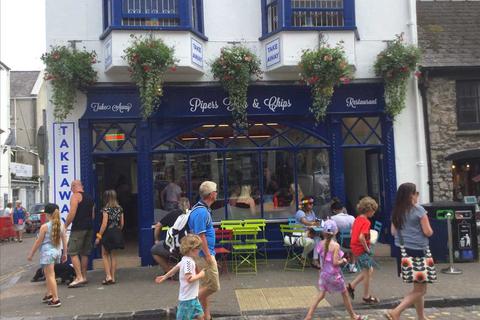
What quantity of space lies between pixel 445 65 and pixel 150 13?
6.35 metres

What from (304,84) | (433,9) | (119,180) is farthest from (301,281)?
(433,9)

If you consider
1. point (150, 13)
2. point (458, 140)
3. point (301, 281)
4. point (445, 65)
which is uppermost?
point (150, 13)

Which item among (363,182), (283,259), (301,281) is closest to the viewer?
(301,281)

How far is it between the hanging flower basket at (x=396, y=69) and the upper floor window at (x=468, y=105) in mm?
1558

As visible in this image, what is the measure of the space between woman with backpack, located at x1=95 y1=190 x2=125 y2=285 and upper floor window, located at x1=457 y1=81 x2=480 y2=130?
7626 millimetres

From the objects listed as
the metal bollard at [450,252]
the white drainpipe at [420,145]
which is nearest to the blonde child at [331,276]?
the metal bollard at [450,252]

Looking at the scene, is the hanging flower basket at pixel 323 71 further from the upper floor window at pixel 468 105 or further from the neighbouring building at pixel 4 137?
the neighbouring building at pixel 4 137

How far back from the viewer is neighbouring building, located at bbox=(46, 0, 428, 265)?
1036 centimetres

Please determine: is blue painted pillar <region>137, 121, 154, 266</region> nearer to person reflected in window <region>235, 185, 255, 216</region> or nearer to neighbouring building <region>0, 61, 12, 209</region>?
person reflected in window <region>235, 185, 255, 216</region>

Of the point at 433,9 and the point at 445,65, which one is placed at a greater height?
the point at 433,9

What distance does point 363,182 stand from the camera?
1274 cm

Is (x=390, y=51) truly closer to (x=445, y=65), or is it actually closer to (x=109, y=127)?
(x=445, y=65)

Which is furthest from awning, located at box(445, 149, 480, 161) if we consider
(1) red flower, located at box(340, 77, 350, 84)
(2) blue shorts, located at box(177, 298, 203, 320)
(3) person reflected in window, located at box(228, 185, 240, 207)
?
(2) blue shorts, located at box(177, 298, 203, 320)

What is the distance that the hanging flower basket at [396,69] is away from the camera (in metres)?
10.5
